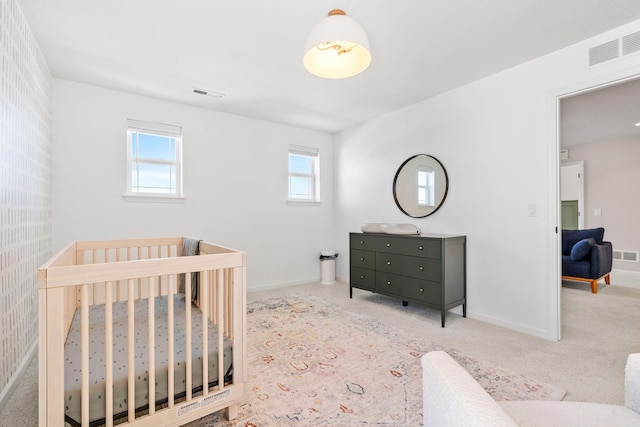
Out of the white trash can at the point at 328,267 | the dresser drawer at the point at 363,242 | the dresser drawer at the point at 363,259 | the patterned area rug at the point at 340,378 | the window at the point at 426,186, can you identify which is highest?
the window at the point at 426,186

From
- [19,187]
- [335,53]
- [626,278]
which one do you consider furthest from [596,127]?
[19,187]

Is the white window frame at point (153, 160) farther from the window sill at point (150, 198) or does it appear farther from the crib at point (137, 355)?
the crib at point (137, 355)

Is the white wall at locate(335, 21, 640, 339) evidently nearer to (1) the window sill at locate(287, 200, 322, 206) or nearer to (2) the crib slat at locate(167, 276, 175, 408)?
(1) the window sill at locate(287, 200, 322, 206)

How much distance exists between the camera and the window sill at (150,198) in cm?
331

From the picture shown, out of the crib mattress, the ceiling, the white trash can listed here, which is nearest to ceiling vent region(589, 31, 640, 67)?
Answer: the ceiling

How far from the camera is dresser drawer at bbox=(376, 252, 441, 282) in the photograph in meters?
2.91

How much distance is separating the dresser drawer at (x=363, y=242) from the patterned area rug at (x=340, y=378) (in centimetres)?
95

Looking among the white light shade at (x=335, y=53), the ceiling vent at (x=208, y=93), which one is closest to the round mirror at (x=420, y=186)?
the white light shade at (x=335, y=53)

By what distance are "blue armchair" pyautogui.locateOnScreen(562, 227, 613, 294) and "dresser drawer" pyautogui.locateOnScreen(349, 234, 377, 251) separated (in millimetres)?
2979

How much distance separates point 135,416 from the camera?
133 cm

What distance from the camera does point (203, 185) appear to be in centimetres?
379

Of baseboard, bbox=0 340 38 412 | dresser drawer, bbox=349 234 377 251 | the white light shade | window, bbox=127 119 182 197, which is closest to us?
the white light shade

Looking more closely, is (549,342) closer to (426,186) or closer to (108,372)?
(426,186)

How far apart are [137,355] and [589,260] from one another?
521cm
